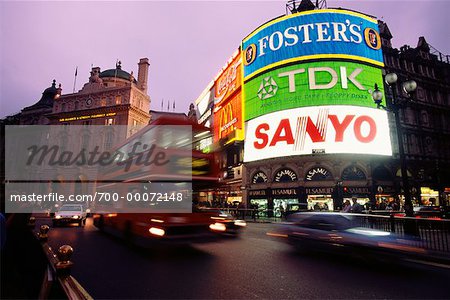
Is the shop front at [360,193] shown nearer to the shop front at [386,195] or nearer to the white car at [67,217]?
the shop front at [386,195]

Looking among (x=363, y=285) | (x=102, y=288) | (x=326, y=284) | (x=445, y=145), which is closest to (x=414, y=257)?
(x=363, y=285)

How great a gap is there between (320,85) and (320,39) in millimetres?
5366

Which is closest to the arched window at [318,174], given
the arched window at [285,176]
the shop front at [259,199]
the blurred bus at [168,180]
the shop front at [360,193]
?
the arched window at [285,176]

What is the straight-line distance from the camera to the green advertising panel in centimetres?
2652

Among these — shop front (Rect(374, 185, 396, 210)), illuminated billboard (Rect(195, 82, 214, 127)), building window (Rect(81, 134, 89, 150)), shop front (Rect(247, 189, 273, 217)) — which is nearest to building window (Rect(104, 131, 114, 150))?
building window (Rect(81, 134, 89, 150))

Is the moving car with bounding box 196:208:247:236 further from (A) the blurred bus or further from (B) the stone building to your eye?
(B) the stone building

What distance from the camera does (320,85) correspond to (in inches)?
1064

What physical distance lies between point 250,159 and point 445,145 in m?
25.7

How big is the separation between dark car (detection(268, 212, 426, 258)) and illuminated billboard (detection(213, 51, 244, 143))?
907 inches

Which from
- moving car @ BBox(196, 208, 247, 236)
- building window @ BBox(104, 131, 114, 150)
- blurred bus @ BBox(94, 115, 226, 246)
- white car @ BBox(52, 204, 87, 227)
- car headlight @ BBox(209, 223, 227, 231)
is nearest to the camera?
blurred bus @ BBox(94, 115, 226, 246)

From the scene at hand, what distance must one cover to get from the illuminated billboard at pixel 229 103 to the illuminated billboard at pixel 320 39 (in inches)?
180

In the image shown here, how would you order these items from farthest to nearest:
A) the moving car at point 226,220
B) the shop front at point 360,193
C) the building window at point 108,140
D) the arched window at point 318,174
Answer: the building window at point 108,140 < the arched window at point 318,174 < the shop front at point 360,193 < the moving car at point 226,220

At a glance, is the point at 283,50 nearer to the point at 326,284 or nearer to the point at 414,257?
the point at 414,257

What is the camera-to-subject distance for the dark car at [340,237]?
691 cm
